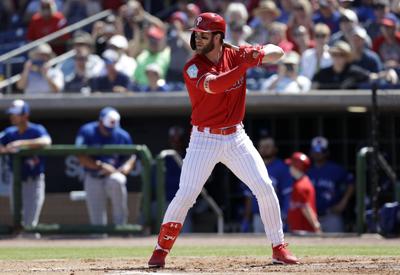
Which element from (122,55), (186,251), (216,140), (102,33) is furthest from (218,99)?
(102,33)

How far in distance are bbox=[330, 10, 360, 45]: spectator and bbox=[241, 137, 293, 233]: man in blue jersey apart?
1.64 m

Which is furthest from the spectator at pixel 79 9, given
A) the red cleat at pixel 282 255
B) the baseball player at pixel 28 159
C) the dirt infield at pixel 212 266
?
the red cleat at pixel 282 255

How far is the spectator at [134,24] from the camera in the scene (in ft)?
48.2

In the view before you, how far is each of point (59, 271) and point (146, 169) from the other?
5.14 meters

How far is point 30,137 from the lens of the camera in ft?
40.8

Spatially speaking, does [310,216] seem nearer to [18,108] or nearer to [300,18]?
[300,18]

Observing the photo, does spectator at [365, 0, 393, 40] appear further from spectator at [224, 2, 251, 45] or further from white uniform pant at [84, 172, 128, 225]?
white uniform pant at [84, 172, 128, 225]

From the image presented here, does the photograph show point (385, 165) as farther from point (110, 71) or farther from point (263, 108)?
point (110, 71)

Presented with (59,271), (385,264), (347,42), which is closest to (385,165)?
(347,42)

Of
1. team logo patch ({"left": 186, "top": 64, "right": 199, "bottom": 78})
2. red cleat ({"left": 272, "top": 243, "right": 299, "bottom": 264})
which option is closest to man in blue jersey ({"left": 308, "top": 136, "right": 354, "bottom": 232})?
red cleat ({"left": 272, "top": 243, "right": 299, "bottom": 264})

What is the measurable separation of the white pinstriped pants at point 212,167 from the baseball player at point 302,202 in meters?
4.73

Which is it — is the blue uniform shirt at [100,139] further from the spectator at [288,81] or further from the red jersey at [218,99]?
the red jersey at [218,99]

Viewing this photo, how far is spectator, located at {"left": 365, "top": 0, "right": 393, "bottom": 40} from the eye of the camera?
13466mm

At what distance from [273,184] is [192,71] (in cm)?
575
